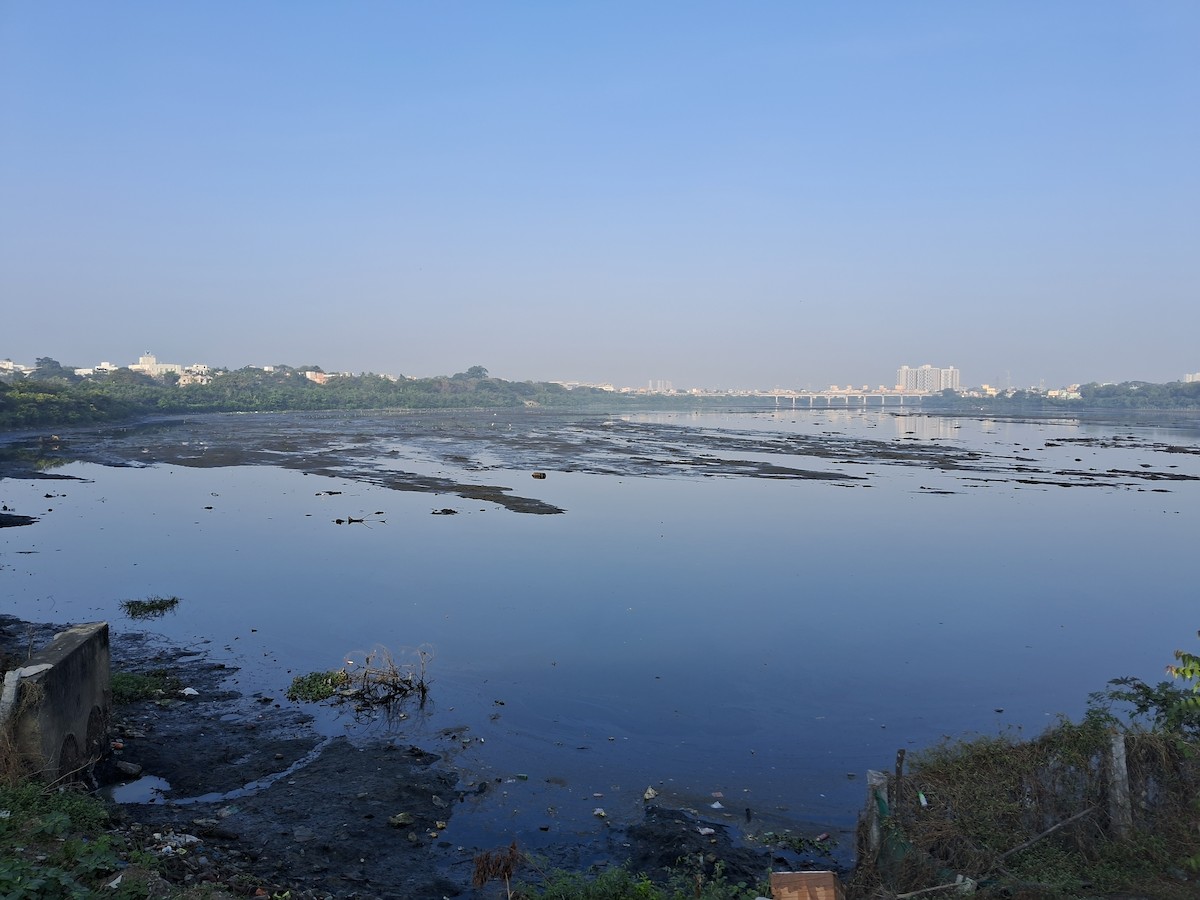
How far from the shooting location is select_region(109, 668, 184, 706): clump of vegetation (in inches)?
369

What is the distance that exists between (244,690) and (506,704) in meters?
3.44

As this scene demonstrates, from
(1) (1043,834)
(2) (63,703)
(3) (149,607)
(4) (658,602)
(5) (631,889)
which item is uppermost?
(2) (63,703)

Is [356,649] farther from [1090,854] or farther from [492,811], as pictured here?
[1090,854]

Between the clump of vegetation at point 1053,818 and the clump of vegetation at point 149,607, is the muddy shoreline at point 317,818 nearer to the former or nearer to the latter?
the clump of vegetation at point 1053,818

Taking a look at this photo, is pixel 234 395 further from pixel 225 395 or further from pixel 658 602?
pixel 658 602

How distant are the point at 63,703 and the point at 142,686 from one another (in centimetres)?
272

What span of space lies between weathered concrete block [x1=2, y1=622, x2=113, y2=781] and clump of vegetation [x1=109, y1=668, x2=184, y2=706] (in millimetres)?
1008

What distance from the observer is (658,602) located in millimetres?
14945

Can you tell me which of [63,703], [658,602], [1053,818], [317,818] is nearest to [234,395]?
[658,602]

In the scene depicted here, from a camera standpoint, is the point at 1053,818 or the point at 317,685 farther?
the point at 317,685

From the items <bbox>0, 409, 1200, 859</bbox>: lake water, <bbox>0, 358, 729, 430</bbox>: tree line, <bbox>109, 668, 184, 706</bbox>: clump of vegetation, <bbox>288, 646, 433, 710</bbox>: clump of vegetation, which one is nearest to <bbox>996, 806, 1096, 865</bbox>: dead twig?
<bbox>0, 409, 1200, 859</bbox>: lake water

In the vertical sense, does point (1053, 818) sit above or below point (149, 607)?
above

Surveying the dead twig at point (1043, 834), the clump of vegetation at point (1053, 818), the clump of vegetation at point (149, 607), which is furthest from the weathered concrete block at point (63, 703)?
the dead twig at point (1043, 834)

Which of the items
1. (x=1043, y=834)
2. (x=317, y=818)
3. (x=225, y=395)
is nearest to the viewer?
(x=1043, y=834)
